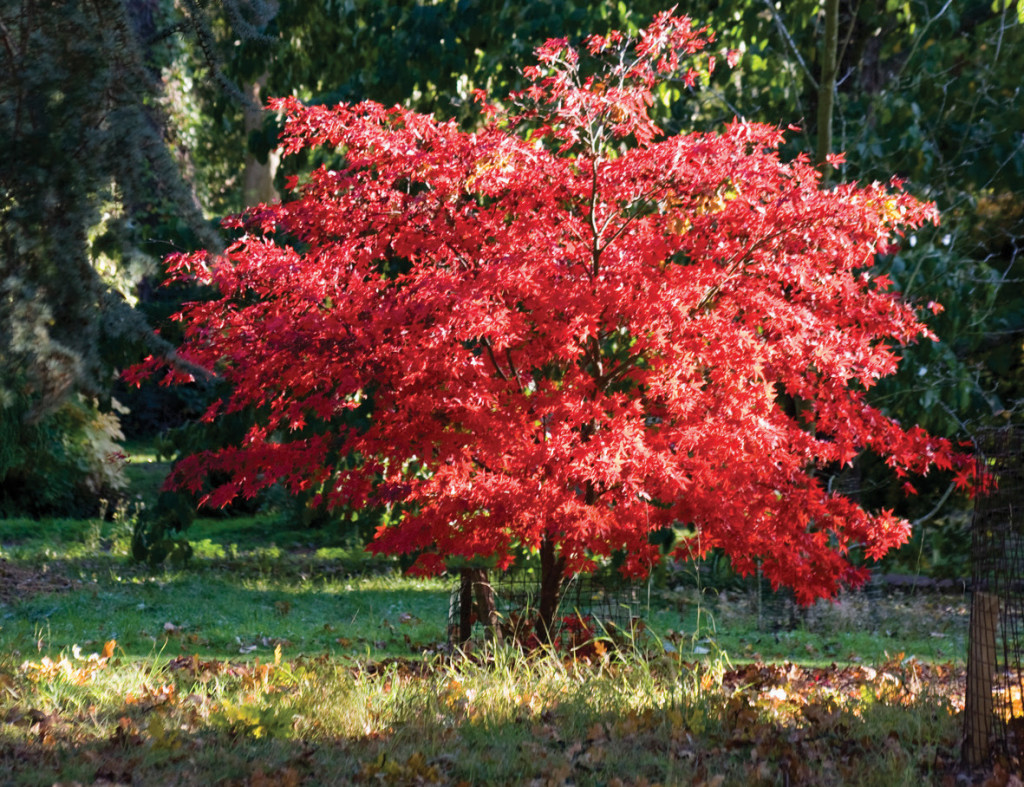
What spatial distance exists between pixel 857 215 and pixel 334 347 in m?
2.70

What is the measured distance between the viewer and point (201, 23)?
547 centimetres

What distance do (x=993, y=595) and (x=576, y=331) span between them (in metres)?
2.14

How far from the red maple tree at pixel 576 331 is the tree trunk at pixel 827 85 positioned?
3.12 metres

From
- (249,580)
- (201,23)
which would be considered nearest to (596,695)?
(201,23)

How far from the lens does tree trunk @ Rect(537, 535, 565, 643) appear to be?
635 cm

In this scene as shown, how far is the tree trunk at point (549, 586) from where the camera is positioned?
6352 millimetres

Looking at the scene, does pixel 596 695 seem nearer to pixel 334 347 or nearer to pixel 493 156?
pixel 334 347

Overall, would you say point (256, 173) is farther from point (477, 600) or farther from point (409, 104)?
point (477, 600)

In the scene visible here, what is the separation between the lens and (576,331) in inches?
202

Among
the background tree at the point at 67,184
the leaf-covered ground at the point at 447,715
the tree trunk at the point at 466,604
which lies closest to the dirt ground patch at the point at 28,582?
the leaf-covered ground at the point at 447,715

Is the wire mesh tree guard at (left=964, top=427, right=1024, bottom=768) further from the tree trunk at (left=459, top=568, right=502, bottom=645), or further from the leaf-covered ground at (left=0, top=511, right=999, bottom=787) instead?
the tree trunk at (left=459, top=568, right=502, bottom=645)

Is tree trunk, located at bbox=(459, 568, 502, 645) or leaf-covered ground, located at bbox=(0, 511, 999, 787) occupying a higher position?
tree trunk, located at bbox=(459, 568, 502, 645)

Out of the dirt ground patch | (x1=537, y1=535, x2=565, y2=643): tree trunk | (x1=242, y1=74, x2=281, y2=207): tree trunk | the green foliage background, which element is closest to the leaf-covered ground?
(x1=537, y1=535, x2=565, y2=643): tree trunk

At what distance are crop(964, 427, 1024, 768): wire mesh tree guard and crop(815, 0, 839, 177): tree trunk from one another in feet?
17.1
